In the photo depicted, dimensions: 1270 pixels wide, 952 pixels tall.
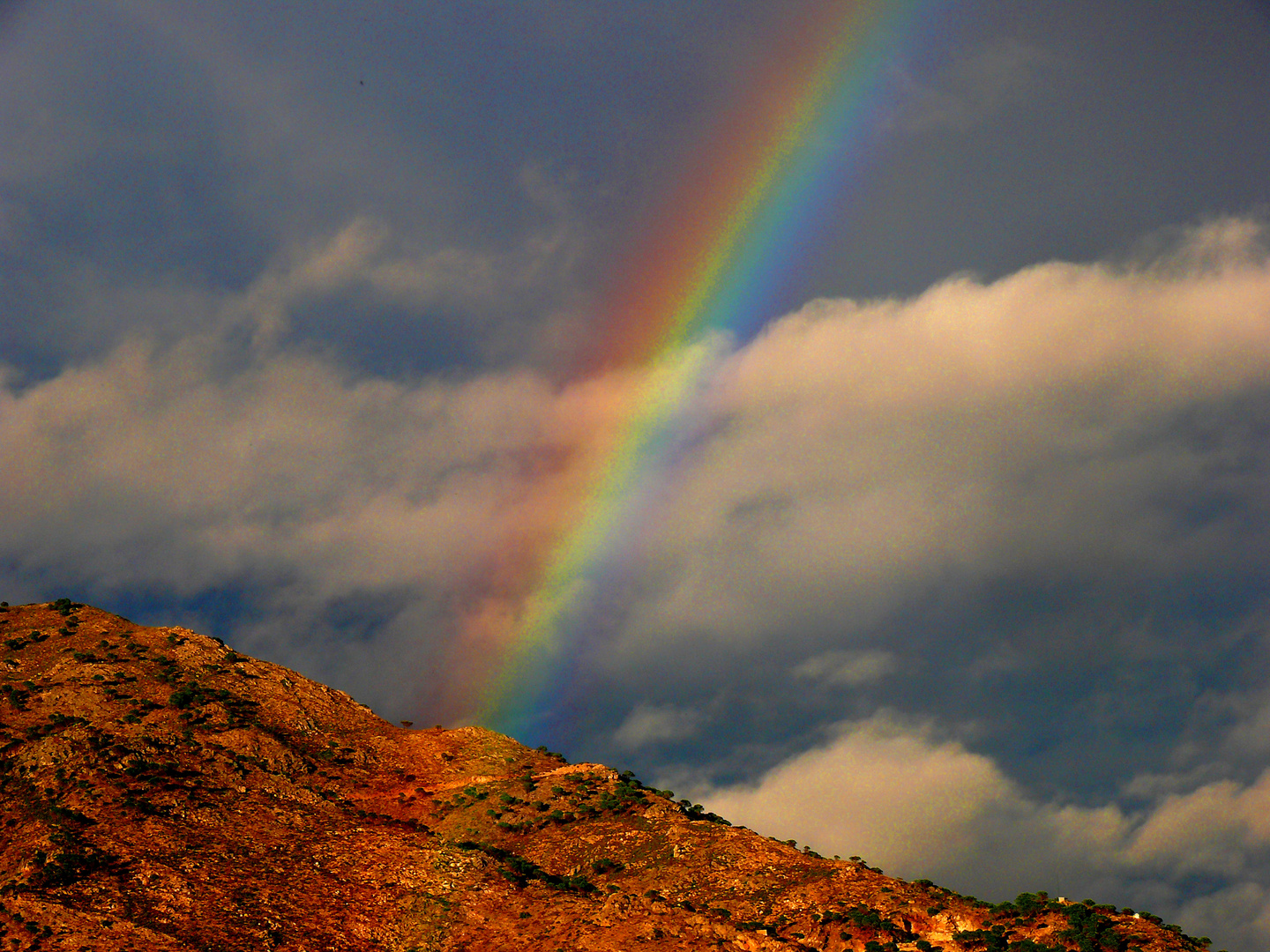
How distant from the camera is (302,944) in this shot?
69.5 m

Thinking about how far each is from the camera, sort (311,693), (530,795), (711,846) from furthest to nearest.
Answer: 1. (311,693)
2. (530,795)
3. (711,846)

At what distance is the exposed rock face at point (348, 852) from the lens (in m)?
69.7

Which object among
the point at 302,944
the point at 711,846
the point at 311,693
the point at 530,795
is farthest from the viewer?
the point at 311,693

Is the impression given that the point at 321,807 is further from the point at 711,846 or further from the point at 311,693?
the point at 711,846

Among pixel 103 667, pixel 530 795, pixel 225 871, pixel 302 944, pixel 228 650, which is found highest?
pixel 228 650

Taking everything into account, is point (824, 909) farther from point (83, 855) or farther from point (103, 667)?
point (103, 667)

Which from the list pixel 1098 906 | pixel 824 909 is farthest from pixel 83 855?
pixel 1098 906

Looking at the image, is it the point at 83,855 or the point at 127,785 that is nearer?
the point at 83,855

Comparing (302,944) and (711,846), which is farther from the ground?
(711,846)

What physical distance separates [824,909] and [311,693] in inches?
2440

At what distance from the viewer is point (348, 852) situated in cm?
8250

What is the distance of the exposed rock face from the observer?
69.7m

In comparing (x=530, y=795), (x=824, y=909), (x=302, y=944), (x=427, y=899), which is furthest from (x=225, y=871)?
(x=824, y=909)

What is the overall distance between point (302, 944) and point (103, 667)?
4470 cm
